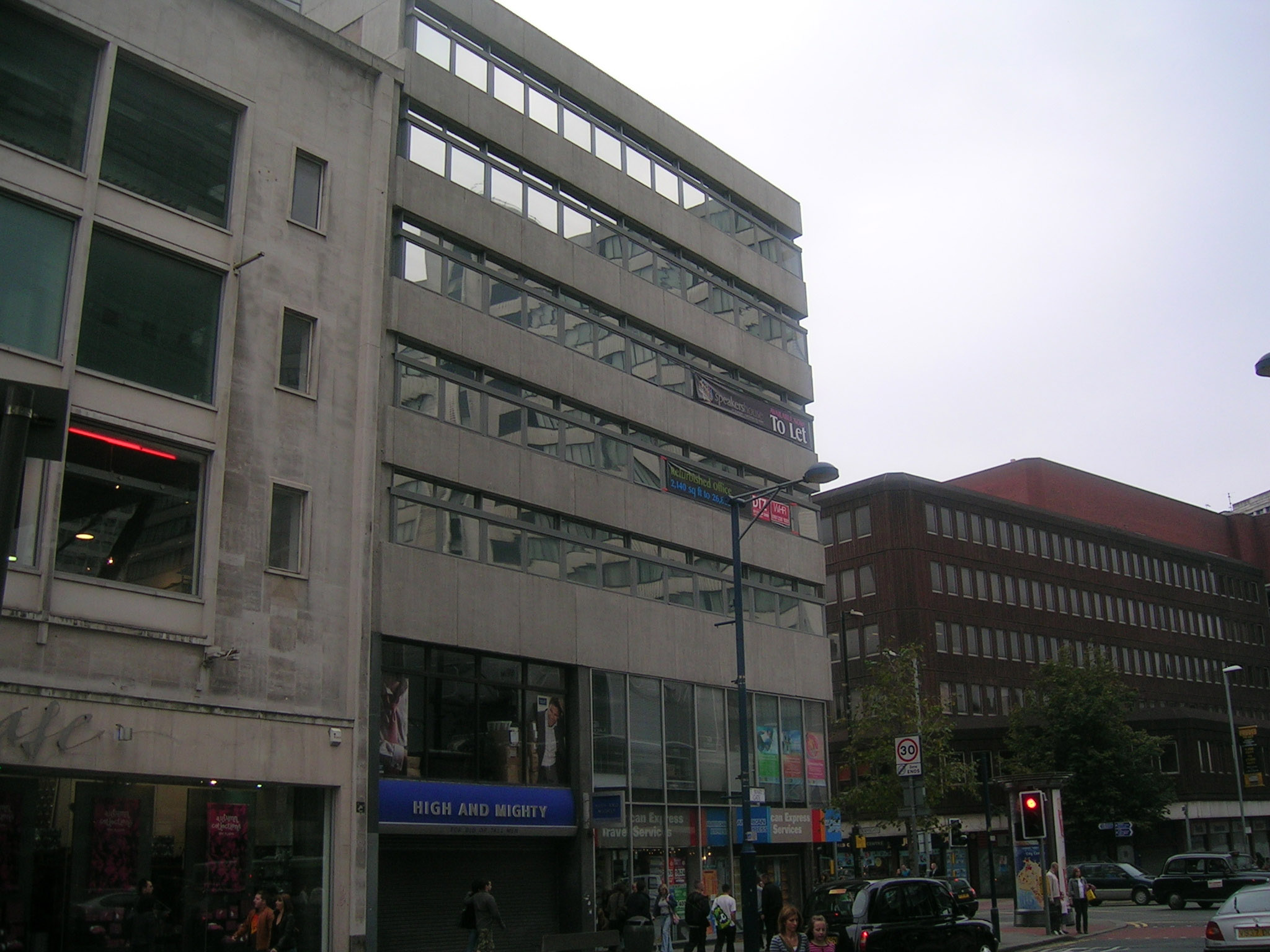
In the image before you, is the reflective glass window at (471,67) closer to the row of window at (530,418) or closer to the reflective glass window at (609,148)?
the reflective glass window at (609,148)

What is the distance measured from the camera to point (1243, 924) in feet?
60.7

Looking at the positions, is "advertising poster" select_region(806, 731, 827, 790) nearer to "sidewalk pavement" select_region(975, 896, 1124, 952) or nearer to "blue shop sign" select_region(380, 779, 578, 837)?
"sidewalk pavement" select_region(975, 896, 1124, 952)

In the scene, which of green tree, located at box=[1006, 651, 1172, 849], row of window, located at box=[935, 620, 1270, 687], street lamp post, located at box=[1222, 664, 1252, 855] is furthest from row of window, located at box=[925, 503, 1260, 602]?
green tree, located at box=[1006, 651, 1172, 849]

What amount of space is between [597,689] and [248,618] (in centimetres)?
1004

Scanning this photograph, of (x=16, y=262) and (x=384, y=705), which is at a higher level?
(x=16, y=262)

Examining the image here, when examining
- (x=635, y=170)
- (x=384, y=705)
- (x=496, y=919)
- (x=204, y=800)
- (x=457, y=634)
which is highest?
(x=635, y=170)

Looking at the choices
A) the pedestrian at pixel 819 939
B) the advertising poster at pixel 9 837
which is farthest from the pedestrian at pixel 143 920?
the pedestrian at pixel 819 939

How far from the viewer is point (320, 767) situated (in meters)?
21.7

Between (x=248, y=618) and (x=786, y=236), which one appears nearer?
(x=248, y=618)

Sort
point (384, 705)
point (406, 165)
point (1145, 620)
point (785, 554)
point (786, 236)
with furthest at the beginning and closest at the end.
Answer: point (1145, 620) → point (786, 236) → point (785, 554) → point (406, 165) → point (384, 705)

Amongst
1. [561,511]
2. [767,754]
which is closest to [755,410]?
[561,511]

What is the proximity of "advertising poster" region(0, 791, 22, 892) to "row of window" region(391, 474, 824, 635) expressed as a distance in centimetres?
889

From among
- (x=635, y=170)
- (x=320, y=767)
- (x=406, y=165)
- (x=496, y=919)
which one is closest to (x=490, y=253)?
(x=406, y=165)

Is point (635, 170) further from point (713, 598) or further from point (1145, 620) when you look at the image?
point (1145, 620)
